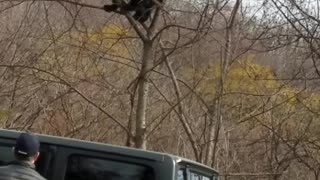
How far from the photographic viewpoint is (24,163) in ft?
13.2

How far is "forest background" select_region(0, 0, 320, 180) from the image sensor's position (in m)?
9.38

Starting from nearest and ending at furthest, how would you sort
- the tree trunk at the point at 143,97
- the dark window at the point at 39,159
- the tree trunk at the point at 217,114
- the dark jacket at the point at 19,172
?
the dark jacket at the point at 19,172 < the dark window at the point at 39,159 < the tree trunk at the point at 143,97 < the tree trunk at the point at 217,114

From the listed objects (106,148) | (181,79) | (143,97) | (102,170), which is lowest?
(102,170)

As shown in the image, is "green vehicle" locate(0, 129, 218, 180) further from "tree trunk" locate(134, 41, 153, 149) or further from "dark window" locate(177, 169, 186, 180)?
"tree trunk" locate(134, 41, 153, 149)

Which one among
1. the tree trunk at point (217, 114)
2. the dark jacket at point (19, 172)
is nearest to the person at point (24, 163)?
the dark jacket at point (19, 172)

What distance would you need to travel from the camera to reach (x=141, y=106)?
8516mm

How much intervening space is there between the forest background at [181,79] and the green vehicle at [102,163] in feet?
12.4

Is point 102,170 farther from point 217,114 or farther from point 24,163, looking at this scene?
point 217,114

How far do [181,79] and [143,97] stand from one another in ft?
9.96

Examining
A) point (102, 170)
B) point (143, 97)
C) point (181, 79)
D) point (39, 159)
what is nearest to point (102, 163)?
point (102, 170)

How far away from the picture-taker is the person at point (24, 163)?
3.98 metres

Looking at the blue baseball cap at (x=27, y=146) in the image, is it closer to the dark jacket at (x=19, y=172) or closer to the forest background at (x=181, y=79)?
the dark jacket at (x=19, y=172)

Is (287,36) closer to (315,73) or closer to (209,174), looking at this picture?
(315,73)

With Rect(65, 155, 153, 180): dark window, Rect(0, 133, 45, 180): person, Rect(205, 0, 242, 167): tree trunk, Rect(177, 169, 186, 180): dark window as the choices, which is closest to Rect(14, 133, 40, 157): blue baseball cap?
Rect(0, 133, 45, 180): person
